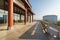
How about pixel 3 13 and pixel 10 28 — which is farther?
pixel 3 13

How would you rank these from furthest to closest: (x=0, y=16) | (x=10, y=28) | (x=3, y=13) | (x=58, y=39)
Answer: (x=3, y=13) < (x=0, y=16) < (x=10, y=28) < (x=58, y=39)

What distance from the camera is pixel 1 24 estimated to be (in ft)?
89.7

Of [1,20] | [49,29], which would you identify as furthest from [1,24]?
[49,29]

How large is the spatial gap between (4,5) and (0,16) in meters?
2.69

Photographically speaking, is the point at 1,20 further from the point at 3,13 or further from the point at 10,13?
the point at 10,13

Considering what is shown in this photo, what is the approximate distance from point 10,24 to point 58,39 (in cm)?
1056

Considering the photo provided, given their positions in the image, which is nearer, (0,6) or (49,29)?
(49,29)

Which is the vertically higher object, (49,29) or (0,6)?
(0,6)

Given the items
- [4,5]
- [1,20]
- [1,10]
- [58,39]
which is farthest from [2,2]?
[58,39]

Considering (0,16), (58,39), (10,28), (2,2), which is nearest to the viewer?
(58,39)

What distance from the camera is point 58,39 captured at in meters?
→ 10.7

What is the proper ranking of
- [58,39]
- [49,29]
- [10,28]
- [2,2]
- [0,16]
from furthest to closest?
[0,16] < [2,2] < [10,28] < [49,29] < [58,39]

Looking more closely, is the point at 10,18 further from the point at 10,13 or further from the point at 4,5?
the point at 4,5

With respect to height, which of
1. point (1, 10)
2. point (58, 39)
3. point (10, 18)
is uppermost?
point (1, 10)
